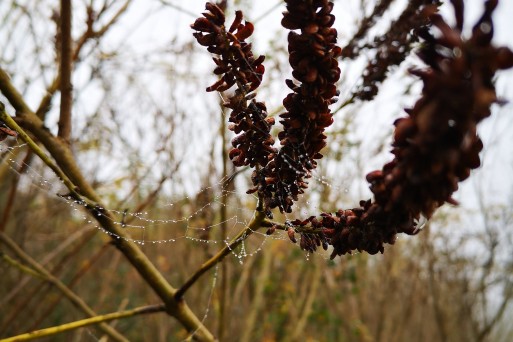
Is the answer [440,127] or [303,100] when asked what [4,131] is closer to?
[303,100]

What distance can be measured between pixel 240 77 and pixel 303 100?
0.13 meters

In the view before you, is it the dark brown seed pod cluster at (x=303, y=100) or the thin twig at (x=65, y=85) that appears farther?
the thin twig at (x=65, y=85)

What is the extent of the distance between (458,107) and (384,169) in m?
0.21

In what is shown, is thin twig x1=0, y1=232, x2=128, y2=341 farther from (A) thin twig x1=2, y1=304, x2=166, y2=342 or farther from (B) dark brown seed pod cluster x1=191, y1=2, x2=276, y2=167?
(B) dark brown seed pod cluster x1=191, y1=2, x2=276, y2=167

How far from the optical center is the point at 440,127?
0.52 m

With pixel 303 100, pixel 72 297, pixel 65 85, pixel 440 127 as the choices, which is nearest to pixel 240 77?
pixel 303 100

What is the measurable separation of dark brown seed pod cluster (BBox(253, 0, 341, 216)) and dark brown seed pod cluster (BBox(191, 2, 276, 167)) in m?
0.04

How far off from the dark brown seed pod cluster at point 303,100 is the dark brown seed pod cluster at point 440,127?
0.56 feet

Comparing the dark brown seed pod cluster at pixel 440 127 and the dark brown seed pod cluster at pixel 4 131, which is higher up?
the dark brown seed pod cluster at pixel 440 127

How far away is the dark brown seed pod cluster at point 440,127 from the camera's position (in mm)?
498

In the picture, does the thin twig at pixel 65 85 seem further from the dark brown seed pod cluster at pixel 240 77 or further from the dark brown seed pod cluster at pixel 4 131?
the dark brown seed pod cluster at pixel 240 77

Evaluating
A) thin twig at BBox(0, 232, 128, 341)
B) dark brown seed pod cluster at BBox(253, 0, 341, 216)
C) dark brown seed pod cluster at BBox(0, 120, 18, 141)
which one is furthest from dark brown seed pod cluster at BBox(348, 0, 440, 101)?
thin twig at BBox(0, 232, 128, 341)

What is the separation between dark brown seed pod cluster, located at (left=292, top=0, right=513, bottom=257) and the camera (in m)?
0.50

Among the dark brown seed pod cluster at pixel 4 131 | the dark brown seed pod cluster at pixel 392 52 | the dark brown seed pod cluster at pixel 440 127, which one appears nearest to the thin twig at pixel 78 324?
the dark brown seed pod cluster at pixel 4 131
